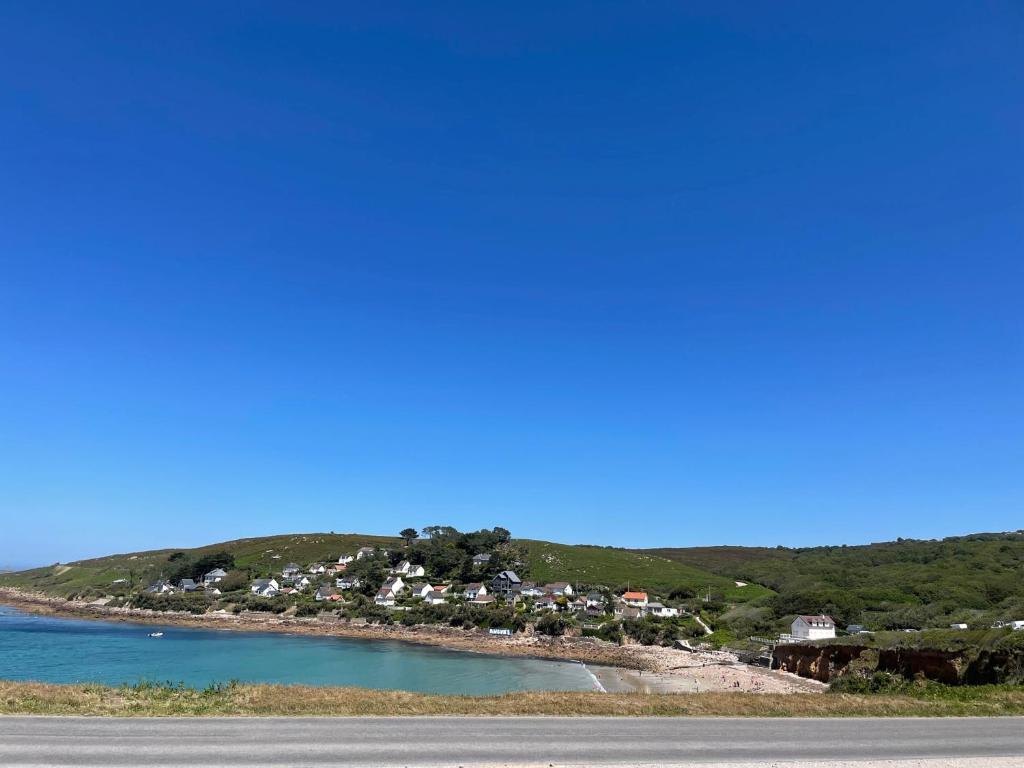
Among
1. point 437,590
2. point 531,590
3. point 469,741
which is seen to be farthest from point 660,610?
point 469,741

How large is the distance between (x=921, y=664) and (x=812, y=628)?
45.1 metres

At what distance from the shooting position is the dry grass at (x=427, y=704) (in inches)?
583

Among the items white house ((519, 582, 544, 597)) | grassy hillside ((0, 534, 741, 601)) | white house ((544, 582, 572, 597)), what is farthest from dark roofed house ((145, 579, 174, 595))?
white house ((544, 582, 572, 597))

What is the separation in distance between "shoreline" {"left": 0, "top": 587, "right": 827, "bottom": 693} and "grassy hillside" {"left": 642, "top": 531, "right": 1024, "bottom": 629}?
24.4 m

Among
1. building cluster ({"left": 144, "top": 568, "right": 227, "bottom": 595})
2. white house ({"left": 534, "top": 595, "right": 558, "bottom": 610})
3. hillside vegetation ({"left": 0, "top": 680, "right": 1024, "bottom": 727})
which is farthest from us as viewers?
building cluster ({"left": 144, "top": 568, "right": 227, "bottom": 595})

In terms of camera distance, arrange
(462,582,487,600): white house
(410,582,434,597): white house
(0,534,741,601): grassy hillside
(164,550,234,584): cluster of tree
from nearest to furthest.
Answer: (462,582,487,600): white house < (410,582,434,597): white house < (0,534,741,601): grassy hillside < (164,550,234,584): cluster of tree

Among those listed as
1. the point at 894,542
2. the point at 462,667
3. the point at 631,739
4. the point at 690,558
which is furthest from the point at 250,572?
the point at 894,542

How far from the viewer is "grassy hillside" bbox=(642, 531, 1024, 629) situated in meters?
70.6

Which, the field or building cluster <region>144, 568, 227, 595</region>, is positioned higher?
the field

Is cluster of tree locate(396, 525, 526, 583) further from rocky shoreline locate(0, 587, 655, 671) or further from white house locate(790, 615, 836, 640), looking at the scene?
white house locate(790, 615, 836, 640)

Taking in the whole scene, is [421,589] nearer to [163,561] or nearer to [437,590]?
[437,590]

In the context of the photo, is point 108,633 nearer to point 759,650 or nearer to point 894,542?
point 759,650

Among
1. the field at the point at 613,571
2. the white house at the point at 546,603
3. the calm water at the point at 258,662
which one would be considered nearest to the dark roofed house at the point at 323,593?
the calm water at the point at 258,662

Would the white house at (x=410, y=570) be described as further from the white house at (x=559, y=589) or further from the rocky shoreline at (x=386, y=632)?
the rocky shoreline at (x=386, y=632)
